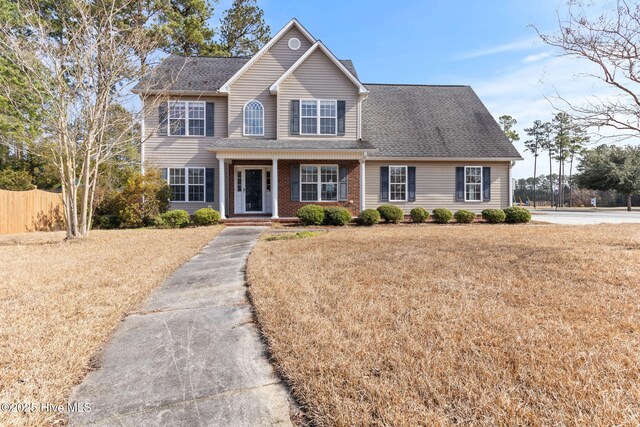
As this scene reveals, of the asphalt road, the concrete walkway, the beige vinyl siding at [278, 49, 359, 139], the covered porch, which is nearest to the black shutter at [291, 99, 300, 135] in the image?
the beige vinyl siding at [278, 49, 359, 139]

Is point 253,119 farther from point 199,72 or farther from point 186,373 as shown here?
point 186,373

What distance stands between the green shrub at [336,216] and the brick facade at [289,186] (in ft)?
4.26

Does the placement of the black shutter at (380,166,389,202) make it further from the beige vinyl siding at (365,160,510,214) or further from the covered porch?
the covered porch

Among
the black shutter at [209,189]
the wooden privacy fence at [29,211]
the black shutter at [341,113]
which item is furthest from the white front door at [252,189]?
the wooden privacy fence at [29,211]

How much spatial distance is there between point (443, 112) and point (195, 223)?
14.0 m

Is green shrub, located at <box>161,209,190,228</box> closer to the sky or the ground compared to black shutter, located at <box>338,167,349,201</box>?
closer to the ground

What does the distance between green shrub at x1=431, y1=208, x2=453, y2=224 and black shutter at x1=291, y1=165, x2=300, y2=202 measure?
6291 mm

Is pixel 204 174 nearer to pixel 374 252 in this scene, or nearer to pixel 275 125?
pixel 275 125

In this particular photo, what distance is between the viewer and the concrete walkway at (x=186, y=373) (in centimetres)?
204

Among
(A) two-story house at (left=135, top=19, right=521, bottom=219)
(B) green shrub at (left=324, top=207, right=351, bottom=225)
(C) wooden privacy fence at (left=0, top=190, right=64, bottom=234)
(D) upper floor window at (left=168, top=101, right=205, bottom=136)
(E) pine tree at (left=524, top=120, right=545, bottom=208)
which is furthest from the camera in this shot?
(E) pine tree at (left=524, top=120, right=545, bottom=208)

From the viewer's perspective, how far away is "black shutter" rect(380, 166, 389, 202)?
15992 millimetres

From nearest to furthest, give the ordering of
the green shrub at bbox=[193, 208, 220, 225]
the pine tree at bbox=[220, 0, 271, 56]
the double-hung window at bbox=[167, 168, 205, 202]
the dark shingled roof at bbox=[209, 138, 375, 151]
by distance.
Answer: the green shrub at bbox=[193, 208, 220, 225] → the dark shingled roof at bbox=[209, 138, 375, 151] → the double-hung window at bbox=[167, 168, 205, 202] → the pine tree at bbox=[220, 0, 271, 56]

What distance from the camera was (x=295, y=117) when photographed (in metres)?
14.9

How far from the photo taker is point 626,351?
264 centimetres
